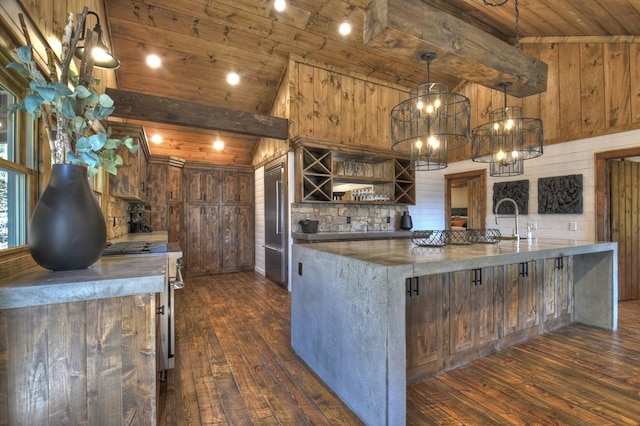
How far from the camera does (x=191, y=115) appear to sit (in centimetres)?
429

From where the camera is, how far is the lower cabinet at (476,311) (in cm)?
233

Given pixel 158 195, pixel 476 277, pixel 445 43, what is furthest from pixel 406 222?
pixel 158 195

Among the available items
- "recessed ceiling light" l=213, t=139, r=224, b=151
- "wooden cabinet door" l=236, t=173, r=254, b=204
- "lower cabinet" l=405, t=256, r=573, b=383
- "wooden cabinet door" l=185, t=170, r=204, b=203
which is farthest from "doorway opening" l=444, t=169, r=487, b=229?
"wooden cabinet door" l=185, t=170, r=204, b=203

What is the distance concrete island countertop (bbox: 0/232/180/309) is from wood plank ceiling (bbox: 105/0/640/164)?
3.30 meters

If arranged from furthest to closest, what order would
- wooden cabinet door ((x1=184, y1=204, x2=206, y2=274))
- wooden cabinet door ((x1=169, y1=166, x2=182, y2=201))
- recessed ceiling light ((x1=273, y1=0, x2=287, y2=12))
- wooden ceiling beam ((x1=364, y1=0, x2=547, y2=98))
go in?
wooden cabinet door ((x1=184, y1=204, x2=206, y2=274)) → wooden cabinet door ((x1=169, y1=166, x2=182, y2=201)) → recessed ceiling light ((x1=273, y1=0, x2=287, y2=12)) → wooden ceiling beam ((x1=364, y1=0, x2=547, y2=98))

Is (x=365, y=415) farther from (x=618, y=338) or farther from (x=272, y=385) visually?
(x=618, y=338)

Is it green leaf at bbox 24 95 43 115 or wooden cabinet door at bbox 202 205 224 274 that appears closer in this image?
green leaf at bbox 24 95 43 115

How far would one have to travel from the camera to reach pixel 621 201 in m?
4.48

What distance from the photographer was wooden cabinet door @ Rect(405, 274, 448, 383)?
228cm

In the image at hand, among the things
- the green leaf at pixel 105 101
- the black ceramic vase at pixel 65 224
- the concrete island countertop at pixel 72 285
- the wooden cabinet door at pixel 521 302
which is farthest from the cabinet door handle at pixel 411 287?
the green leaf at pixel 105 101

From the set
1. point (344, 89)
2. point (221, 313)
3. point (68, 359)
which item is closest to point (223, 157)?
point (344, 89)

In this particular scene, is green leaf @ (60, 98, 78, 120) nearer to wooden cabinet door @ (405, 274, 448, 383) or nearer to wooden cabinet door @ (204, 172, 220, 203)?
wooden cabinet door @ (405, 274, 448, 383)

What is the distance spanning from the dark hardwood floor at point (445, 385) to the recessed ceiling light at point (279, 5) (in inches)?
158

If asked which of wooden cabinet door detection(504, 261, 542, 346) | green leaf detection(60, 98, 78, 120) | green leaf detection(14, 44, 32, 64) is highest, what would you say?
green leaf detection(14, 44, 32, 64)
